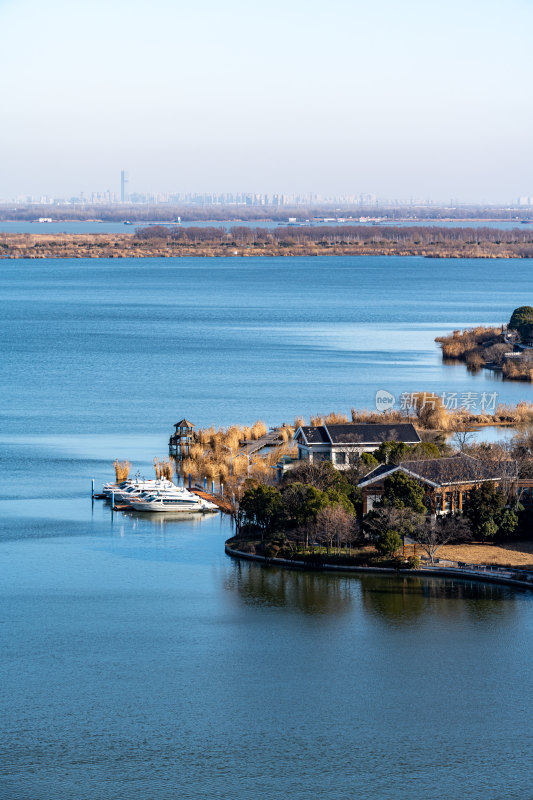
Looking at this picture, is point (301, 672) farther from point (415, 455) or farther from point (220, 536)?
point (415, 455)

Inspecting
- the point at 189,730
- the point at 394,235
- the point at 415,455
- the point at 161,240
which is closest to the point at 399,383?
the point at 415,455

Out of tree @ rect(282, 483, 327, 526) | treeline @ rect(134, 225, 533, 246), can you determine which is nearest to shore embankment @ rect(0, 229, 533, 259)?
treeline @ rect(134, 225, 533, 246)

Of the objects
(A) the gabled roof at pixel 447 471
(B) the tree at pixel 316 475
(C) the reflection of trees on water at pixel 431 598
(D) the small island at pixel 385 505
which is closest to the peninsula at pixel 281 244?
(D) the small island at pixel 385 505

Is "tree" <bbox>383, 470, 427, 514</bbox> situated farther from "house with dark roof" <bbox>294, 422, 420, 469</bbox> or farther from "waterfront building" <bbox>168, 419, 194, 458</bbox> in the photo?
"waterfront building" <bbox>168, 419, 194, 458</bbox>

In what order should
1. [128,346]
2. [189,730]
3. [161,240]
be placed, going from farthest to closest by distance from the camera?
[161,240], [128,346], [189,730]

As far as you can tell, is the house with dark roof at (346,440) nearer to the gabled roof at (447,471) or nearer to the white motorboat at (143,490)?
the gabled roof at (447,471)

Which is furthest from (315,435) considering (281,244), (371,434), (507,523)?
(281,244)

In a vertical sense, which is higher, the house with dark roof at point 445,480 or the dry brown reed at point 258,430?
the house with dark roof at point 445,480
